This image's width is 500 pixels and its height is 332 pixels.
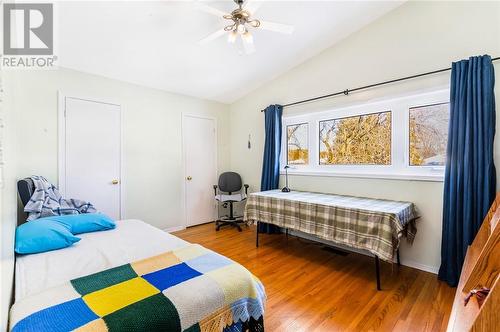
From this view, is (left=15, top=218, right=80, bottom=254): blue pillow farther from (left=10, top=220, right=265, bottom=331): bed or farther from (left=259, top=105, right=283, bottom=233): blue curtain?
(left=259, top=105, right=283, bottom=233): blue curtain

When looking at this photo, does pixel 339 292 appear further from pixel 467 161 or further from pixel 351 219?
Answer: pixel 467 161

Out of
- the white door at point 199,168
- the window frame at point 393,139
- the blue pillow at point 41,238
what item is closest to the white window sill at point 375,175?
the window frame at point 393,139

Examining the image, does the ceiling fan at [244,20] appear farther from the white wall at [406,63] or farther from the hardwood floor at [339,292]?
the hardwood floor at [339,292]

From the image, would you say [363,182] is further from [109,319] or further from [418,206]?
[109,319]

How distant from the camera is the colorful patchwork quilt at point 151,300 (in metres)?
0.91

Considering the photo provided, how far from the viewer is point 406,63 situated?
8.47 feet

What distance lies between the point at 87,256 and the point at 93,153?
2005 mm

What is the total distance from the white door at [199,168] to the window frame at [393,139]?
1823 mm

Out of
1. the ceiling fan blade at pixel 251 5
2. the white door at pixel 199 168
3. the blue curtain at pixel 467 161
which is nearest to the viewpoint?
the ceiling fan blade at pixel 251 5

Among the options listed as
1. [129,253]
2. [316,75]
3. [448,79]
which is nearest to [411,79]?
[448,79]

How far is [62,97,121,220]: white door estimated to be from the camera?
294cm

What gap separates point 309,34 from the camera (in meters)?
2.91

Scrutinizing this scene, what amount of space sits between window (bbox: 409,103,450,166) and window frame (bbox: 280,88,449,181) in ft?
A: 0.15

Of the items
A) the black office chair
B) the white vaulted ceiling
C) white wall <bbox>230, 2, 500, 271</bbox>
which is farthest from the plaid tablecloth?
the white vaulted ceiling
